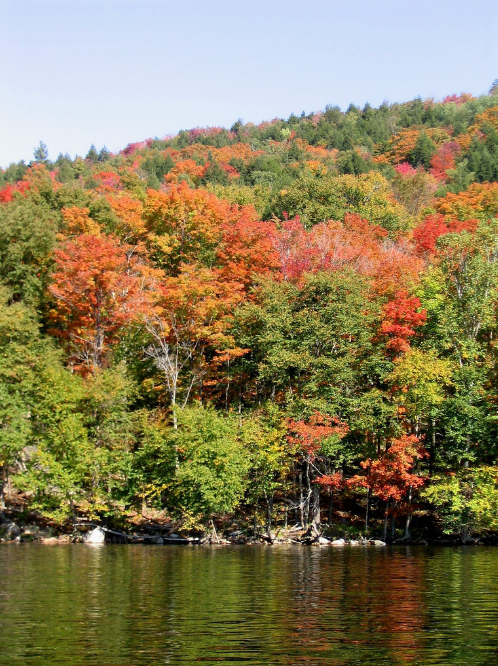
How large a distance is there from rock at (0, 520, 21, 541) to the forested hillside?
4.49 ft

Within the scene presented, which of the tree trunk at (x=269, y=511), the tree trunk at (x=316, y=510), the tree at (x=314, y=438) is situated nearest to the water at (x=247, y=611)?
the tree at (x=314, y=438)

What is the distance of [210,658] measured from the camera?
39.5 ft

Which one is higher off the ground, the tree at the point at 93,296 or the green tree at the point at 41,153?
→ the green tree at the point at 41,153

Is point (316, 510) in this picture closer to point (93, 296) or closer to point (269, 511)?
point (269, 511)

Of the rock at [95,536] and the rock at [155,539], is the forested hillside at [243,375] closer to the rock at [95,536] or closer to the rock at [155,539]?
the rock at [95,536]

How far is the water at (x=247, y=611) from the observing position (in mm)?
12492

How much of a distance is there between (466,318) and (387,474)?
11142 mm

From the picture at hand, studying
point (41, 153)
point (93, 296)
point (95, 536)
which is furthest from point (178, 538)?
point (41, 153)

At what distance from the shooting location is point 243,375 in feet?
152

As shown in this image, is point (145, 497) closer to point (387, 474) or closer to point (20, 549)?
point (20, 549)

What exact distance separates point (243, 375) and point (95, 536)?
1335 centimetres

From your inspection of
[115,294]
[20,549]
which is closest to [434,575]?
[20,549]

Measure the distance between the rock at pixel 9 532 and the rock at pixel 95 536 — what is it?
3785 millimetres

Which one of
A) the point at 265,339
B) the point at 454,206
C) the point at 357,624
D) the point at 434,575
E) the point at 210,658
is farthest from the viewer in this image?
the point at 454,206
